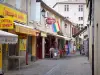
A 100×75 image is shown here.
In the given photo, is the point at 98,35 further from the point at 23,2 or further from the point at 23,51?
the point at 23,2

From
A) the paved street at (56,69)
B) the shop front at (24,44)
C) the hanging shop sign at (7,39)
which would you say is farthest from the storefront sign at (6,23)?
the hanging shop sign at (7,39)

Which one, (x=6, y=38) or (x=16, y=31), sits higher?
(x=16, y=31)

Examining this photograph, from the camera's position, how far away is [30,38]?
1177 inches

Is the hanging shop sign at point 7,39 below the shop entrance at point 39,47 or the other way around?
the other way around

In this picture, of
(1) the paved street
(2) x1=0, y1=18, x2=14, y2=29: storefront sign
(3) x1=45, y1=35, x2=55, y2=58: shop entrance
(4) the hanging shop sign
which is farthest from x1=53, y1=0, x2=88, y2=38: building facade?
(4) the hanging shop sign

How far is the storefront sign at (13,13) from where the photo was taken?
19.4 metres

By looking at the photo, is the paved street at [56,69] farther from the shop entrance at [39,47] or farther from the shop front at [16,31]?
the shop entrance at [39,47]

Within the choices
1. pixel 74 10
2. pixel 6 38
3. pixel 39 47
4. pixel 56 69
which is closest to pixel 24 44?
pixel 56 69

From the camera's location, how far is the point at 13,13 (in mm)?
21438

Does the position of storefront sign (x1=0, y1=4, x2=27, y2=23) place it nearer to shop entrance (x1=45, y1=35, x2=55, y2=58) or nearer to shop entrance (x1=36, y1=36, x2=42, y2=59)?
shop entrance (x1=36, y1=36, x2=42, y2=59)

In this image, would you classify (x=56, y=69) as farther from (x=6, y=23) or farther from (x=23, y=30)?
(x=6, y=23)

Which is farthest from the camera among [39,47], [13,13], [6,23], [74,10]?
[74,10]

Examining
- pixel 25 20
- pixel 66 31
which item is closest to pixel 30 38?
pixel 25 20

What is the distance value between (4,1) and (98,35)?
940 centimetres
